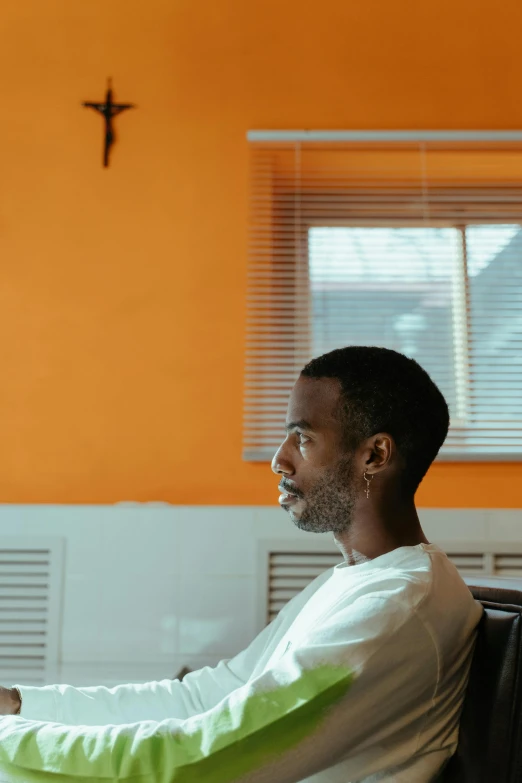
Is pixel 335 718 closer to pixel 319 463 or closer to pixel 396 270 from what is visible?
pixel 319 463

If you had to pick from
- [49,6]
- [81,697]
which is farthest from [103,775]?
[49,6]

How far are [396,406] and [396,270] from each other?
1.36 meters

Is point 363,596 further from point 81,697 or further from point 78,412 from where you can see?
point 78,412

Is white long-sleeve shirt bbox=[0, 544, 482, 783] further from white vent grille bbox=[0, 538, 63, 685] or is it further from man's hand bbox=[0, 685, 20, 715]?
white vent grille bbox=[0, 538, 63, 685]

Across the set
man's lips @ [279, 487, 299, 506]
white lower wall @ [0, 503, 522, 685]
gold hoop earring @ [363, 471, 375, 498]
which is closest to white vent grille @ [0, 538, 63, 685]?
white lower wall @ [0, 503, 522, 685]

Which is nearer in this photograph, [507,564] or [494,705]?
[494,705]

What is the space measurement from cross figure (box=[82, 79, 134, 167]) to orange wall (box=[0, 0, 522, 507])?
0.03 metres

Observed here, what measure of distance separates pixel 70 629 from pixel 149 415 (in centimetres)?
63

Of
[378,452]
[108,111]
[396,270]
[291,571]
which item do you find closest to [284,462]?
[378,452]

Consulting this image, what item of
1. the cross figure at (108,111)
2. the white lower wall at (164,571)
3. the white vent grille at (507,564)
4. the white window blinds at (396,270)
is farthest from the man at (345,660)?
the cross figure at (108,111)

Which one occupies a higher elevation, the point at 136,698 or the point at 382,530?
the point at 382,530

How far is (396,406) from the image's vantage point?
1184 millimetres

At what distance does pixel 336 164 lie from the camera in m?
2.56

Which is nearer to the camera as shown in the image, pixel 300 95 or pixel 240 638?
pixel 240 638
